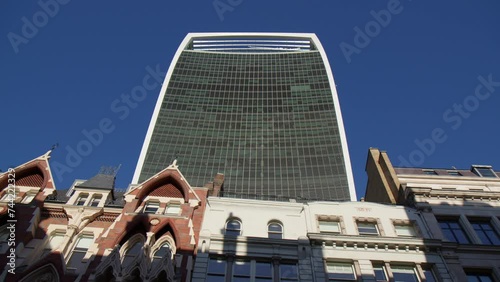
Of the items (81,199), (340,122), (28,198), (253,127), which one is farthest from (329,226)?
(253,127)

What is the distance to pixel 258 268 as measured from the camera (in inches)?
1119

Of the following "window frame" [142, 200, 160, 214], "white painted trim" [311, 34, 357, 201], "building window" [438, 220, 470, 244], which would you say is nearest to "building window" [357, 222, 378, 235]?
"building window" [438, 220, 470, 244]

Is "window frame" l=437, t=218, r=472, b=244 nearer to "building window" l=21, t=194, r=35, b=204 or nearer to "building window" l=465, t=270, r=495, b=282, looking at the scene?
"building window" l=465, t=270, r=495, b=282

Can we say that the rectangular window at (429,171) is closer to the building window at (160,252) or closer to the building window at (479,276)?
the building window at (479,276)

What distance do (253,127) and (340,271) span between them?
315 ft

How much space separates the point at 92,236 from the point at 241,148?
86.4 metres

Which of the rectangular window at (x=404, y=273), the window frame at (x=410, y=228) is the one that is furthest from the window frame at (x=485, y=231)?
the rectangular window at (x=404, y=273)

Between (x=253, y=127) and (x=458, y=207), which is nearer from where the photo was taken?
(x=458, y=207)

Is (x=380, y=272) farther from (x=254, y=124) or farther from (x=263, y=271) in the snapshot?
(x=254, y=124)

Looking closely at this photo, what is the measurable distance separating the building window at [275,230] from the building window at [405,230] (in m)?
9.63

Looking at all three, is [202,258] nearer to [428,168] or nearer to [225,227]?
[225,227]

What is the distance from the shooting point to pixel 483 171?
1705 inches

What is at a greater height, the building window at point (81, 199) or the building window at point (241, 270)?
the building window at point (81, 199)

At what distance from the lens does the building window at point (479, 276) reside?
28.5 m
